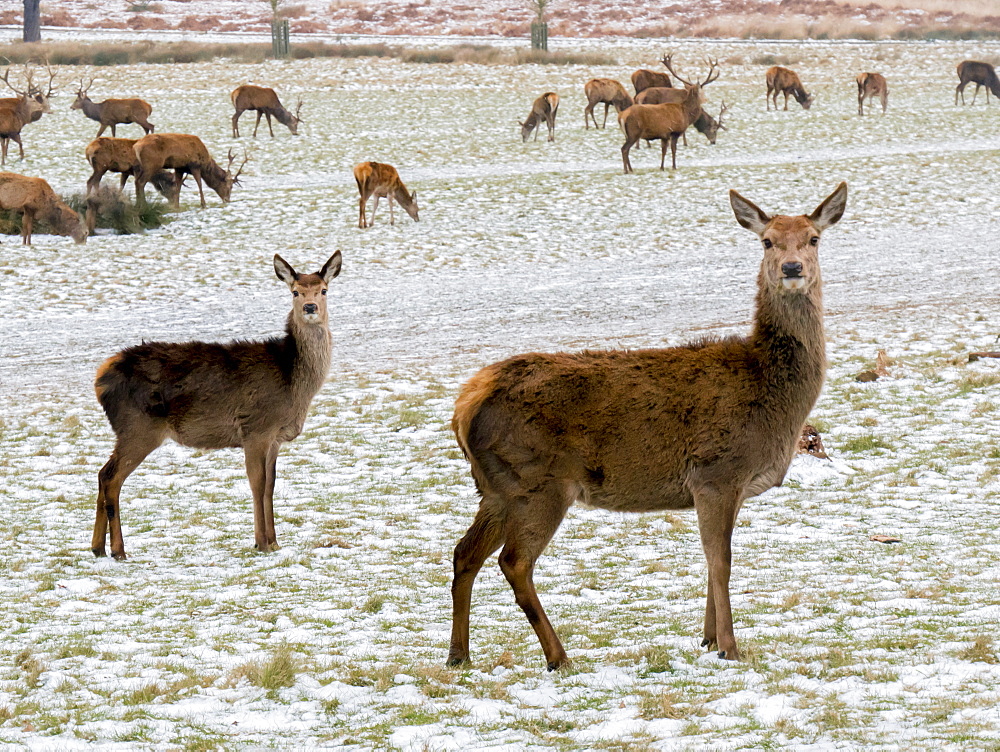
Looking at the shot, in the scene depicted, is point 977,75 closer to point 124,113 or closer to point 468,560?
point 124,113

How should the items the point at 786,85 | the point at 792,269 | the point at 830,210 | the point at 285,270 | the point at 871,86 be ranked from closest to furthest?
1. the point at 792,269
2. the point at 830,210
3. the point at 285,270
4. the point at 786,85
5. the point at 871,86

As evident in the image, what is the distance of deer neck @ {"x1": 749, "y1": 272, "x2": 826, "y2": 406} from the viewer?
567cm

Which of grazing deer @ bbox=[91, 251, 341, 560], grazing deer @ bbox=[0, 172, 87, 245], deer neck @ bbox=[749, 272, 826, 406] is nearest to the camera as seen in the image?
deer neck @ bbox=[749, 272, 826, 406]

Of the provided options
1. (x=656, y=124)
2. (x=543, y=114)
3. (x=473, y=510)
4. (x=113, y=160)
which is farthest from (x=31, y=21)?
(x=473, y=510)

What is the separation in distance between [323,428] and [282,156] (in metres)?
17.4

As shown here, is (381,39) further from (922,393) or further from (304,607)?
(304,607)

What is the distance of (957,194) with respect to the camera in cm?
Result: 2250

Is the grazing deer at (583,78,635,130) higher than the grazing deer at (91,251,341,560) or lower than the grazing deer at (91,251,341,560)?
higher

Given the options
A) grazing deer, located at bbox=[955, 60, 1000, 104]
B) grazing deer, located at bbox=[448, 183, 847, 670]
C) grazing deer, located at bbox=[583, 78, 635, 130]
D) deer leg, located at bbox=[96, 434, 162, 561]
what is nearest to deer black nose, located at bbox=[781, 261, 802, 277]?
grazing deer, located at bbox=[448, 183, 847, 670]

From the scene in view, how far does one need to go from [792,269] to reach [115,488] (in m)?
4.39

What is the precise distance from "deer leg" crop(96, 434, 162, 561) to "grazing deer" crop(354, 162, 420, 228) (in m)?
13.3

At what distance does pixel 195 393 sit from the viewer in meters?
7.69

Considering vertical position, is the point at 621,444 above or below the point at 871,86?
below

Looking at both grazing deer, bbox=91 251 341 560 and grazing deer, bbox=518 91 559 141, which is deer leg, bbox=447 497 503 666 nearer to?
grazing deer, bbox=91 251 341 560
